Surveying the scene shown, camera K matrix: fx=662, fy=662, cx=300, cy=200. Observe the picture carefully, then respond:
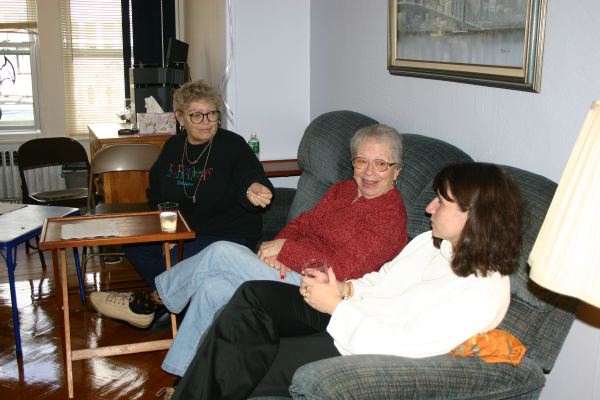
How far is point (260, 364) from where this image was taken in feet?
6.36

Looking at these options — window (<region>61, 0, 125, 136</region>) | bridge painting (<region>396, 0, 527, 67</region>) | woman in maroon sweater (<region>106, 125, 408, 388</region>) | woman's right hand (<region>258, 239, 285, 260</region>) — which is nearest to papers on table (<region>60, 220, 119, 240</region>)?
woman in maroon sweater (<region>106, 125, 408, 388</region>)

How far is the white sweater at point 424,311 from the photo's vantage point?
1.66 meters

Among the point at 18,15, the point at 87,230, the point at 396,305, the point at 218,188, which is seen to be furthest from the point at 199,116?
the point at 18,15

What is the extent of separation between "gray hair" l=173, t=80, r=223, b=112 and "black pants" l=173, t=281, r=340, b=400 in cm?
119

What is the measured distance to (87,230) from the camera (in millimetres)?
2549

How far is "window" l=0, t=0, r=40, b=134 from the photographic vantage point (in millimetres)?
5570

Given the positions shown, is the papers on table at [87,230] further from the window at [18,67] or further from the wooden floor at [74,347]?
the window at [18,67]

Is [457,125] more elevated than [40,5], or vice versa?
[40,5]

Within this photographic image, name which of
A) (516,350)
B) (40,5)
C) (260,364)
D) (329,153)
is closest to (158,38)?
(40,5)

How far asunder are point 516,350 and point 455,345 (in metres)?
0.15

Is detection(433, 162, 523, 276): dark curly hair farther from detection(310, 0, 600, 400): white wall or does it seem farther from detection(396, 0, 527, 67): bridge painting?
detection(396, 0, 527, 67): bridge painting

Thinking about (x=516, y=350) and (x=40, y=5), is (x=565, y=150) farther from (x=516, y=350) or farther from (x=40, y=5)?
(x=40, y=5)

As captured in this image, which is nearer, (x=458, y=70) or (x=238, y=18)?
(x=458, y=70)

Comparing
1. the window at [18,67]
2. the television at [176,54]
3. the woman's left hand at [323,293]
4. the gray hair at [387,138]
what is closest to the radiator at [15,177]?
the window at [18,67]
